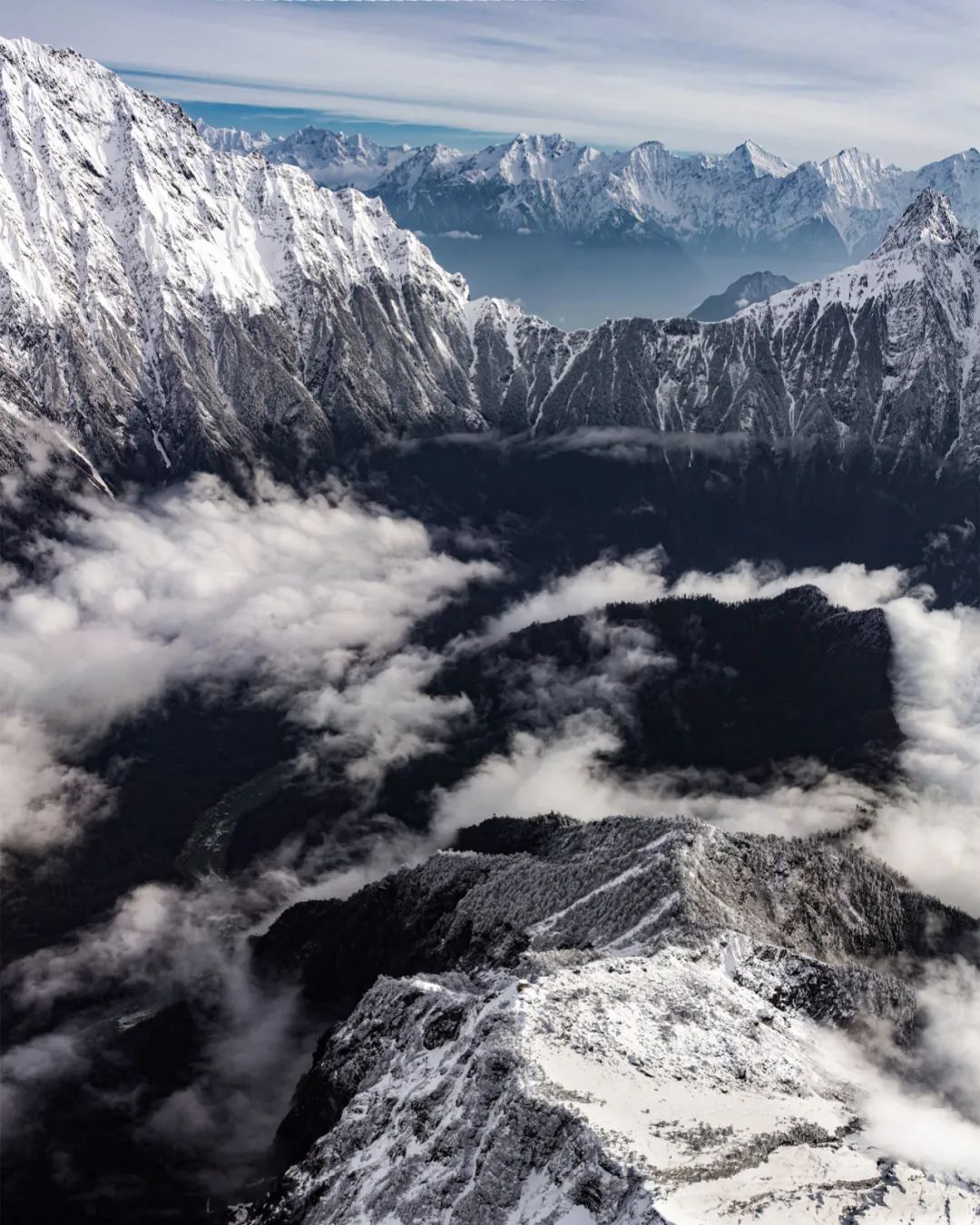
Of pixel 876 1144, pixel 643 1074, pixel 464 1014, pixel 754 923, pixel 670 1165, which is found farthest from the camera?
pixel 754 923

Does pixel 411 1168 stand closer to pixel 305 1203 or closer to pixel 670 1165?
pixel 305 1203

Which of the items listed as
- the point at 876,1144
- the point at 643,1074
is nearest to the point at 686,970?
the point at 643,1074

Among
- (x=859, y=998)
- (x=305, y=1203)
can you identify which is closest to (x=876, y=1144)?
(x=859, y=998)

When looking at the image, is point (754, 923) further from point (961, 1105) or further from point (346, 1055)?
point (346, 1055)

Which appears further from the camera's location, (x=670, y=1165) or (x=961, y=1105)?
(x=961, y=1105)

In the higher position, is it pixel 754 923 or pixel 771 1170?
pixel 771 1170

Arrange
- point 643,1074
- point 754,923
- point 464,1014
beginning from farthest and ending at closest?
point 754,923 < point 464,1014 < point 643,1074

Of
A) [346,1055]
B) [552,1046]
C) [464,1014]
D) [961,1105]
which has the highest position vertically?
[552,1046]
